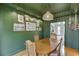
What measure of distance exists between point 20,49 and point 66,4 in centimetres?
96

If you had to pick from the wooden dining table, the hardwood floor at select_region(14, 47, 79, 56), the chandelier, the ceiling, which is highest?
the ceiling

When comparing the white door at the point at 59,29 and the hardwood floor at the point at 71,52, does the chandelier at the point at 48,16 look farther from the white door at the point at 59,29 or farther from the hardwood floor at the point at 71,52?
the hardwood floor at the point at 71,52

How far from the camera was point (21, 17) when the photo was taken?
75.6 inches

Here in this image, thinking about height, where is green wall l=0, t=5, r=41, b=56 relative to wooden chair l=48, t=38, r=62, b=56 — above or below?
above

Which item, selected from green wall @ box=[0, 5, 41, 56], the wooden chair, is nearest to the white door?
the wooden chair

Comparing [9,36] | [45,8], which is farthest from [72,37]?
[9,36]

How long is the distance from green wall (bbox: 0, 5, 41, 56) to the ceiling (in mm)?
166

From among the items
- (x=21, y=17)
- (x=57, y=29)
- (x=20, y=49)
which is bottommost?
(x=20, y=49)

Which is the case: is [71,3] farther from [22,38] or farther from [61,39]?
[22,38]

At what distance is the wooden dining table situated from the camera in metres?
1.91

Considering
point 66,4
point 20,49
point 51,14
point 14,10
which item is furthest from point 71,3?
point 20,49

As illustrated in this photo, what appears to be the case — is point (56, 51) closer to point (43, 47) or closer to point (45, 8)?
point (43, 47)

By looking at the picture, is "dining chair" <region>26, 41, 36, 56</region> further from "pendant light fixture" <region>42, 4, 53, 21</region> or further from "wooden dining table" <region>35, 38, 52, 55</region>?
"pendant light fixture" <region>42, 4, 53, 21</region>

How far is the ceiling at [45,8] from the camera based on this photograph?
6.26ft
